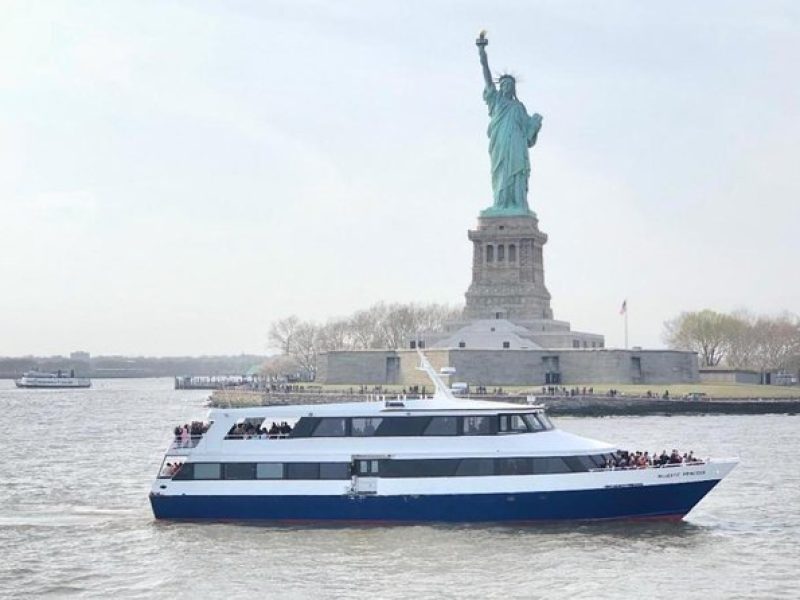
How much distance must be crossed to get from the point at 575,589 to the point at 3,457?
125 feet

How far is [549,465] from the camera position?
119 feet

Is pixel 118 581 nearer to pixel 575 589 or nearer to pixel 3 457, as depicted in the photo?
→ pixel 575 589

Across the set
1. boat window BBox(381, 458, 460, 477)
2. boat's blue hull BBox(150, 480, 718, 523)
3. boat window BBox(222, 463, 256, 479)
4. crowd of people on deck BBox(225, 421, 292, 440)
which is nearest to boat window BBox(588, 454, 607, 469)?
boat's blue hull BBox(150, 480, 718, 523)

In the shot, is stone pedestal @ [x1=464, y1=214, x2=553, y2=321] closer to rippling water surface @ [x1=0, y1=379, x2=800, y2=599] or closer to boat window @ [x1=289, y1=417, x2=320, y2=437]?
rippling water surface @ [x1=0, y1=379, x2=800, y2=599]

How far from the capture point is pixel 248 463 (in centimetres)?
3719

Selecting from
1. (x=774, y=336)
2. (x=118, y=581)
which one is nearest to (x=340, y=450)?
(x=118, y=581)

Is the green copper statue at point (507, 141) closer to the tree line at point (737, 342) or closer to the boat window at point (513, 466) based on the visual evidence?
the tree line at point (737, 342)

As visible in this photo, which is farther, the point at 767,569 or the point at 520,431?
the point at 520,431

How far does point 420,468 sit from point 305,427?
3498 millimetres

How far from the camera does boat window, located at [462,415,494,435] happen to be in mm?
36938

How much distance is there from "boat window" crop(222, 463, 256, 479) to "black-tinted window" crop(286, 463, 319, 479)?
1.02 meters

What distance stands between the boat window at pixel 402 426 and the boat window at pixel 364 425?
0.15 meters

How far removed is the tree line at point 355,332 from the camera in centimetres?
15862

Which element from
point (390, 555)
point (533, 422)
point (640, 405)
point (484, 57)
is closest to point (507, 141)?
point (484, 57)
